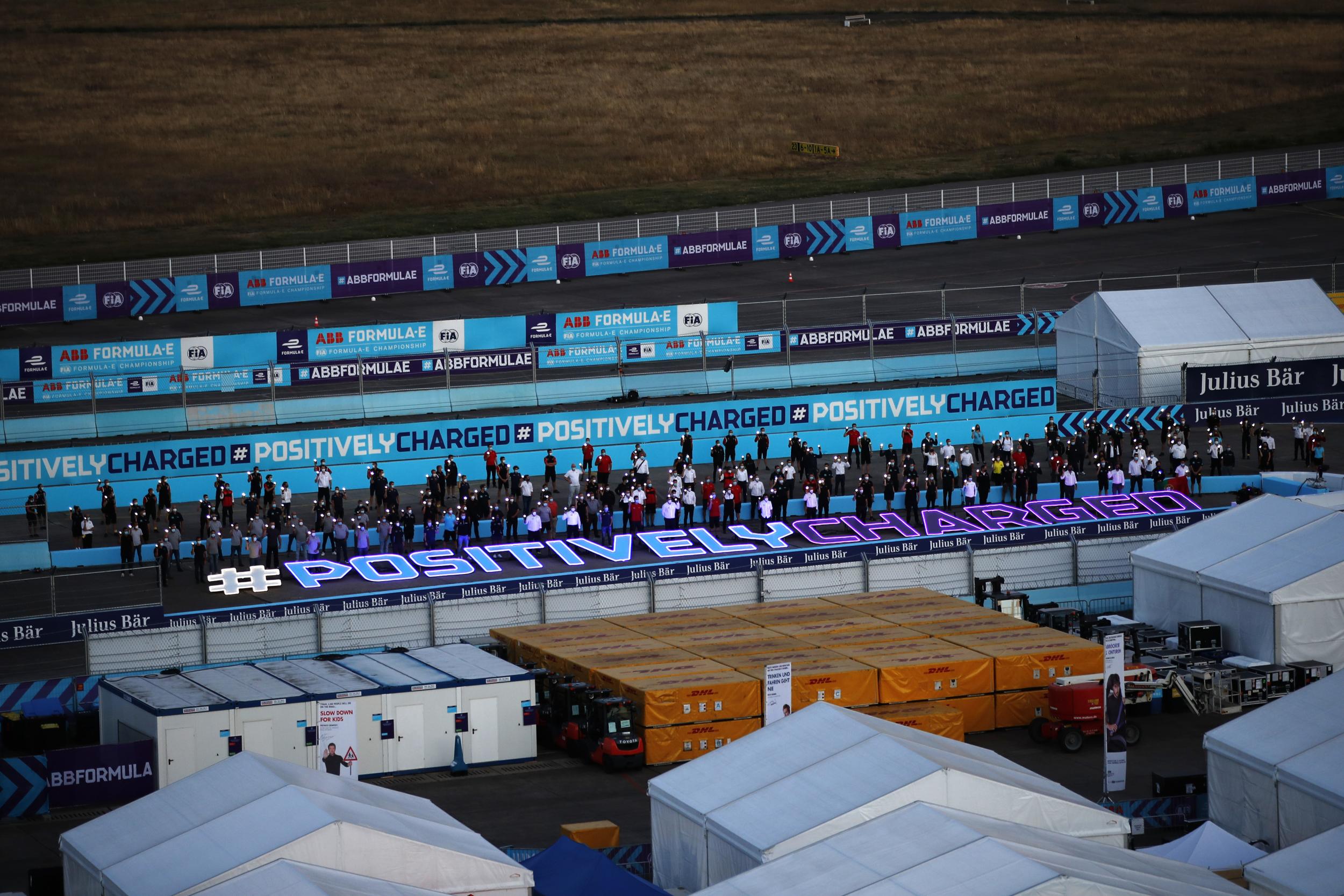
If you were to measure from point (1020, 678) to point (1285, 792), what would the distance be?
324 inches

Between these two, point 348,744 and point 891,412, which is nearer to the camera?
point 348,744

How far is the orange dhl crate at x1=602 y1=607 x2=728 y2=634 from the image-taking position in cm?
3828

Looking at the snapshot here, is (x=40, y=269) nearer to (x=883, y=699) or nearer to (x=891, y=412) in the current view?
(x=891, y=412)

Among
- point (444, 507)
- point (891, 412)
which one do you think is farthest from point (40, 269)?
point (891, 412)

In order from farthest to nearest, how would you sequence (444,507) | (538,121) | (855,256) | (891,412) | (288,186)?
(538,121) → (288,186) → (855,256) → (891,412) → (444,507)

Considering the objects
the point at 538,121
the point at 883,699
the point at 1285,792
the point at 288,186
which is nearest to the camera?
the point at 1285,792

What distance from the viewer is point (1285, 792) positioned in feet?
88.1

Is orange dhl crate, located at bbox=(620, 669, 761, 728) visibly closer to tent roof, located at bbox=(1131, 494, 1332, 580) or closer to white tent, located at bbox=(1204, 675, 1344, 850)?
white tent, located at bbox=(1204, 675, 1344, 850)

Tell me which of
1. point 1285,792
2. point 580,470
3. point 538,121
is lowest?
point 1285,792

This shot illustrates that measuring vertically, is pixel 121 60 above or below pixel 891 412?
above

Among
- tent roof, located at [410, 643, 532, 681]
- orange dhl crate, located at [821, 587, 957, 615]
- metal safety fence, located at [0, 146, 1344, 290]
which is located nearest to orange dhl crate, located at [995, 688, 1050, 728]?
orange dhl crate, located at [821, 587, 957, 615]

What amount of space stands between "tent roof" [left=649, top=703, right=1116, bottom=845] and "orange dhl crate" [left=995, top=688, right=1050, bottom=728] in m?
7.00

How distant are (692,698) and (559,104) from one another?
219 feet

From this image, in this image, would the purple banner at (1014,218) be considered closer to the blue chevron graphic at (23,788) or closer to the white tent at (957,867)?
the blue chevron graphic at (23,788)
